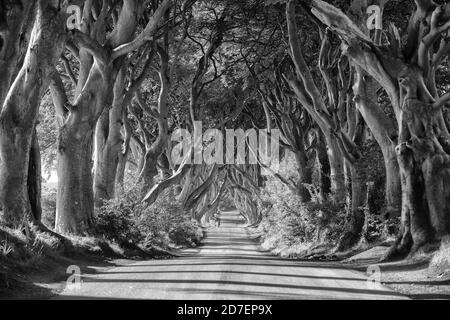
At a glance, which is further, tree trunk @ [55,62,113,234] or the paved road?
tree trunk @ [55,62,113,234]

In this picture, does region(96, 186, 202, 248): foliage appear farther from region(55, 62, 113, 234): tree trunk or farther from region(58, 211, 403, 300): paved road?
region(58, 211, 403, 300): paved road

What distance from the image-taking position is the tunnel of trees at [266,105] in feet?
43.2

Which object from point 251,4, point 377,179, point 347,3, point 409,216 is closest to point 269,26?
point 251,4

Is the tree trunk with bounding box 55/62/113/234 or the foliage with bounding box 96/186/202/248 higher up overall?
the tree trunk with bounding box 55/62/113/234

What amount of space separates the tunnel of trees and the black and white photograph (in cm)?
5

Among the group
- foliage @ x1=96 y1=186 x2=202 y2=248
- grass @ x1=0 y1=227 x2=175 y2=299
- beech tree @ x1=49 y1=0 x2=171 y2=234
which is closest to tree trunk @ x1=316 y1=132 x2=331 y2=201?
foliage @ x1=96 y1=186 x2=202 y2=248

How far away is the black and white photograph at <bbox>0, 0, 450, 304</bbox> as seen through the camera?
10.7 meters

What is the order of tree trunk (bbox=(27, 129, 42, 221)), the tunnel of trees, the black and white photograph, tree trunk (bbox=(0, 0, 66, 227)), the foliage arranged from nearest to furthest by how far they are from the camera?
the black and white photograph < tree trunk (bbox=(0, 0, 66, 227)) < the tunnel of trees < tree trunk (bbox=(27, 129, 42, 221)) < the foliage

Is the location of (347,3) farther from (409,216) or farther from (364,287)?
(364,287)

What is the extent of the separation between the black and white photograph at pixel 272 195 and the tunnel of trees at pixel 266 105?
0.16ft

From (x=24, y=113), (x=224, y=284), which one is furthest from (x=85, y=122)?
(x=224, y=284)

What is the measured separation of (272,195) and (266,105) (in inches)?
193
